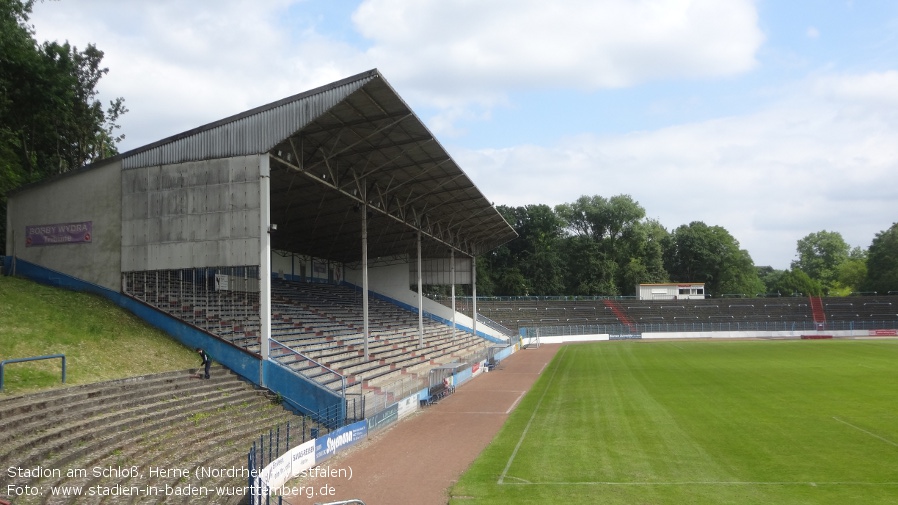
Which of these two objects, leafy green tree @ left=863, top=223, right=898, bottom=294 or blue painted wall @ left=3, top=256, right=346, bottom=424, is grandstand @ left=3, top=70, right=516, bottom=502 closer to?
blue painted wall @ left=3, top=256, right=346, bottom=424

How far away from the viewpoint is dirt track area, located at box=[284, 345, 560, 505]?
14281 millimetres

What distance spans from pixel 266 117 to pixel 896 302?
80.8 m

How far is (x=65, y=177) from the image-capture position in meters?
25.1

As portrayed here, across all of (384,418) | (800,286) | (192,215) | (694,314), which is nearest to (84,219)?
(192,215)

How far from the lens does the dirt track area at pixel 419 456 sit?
1428cm

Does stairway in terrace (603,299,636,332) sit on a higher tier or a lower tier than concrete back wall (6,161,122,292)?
lower

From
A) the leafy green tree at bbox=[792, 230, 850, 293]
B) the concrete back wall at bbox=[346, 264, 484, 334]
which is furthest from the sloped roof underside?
the leafy green tree at bbox=[792, 230, 850, 293]

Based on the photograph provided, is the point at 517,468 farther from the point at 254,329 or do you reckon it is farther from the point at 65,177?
the point at 65,177

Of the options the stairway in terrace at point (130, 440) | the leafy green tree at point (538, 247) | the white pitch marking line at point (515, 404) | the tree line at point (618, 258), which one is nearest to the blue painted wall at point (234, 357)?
the stairway in terrace at point (130, 440)

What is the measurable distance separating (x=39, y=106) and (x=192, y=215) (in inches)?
776

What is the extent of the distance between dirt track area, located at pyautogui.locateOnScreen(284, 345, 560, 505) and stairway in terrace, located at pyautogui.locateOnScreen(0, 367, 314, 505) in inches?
84.3

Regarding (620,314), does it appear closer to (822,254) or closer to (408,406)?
(408,406)

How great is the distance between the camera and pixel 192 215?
23344mm

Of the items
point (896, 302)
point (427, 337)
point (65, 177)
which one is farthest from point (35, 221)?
point (896, 302)
